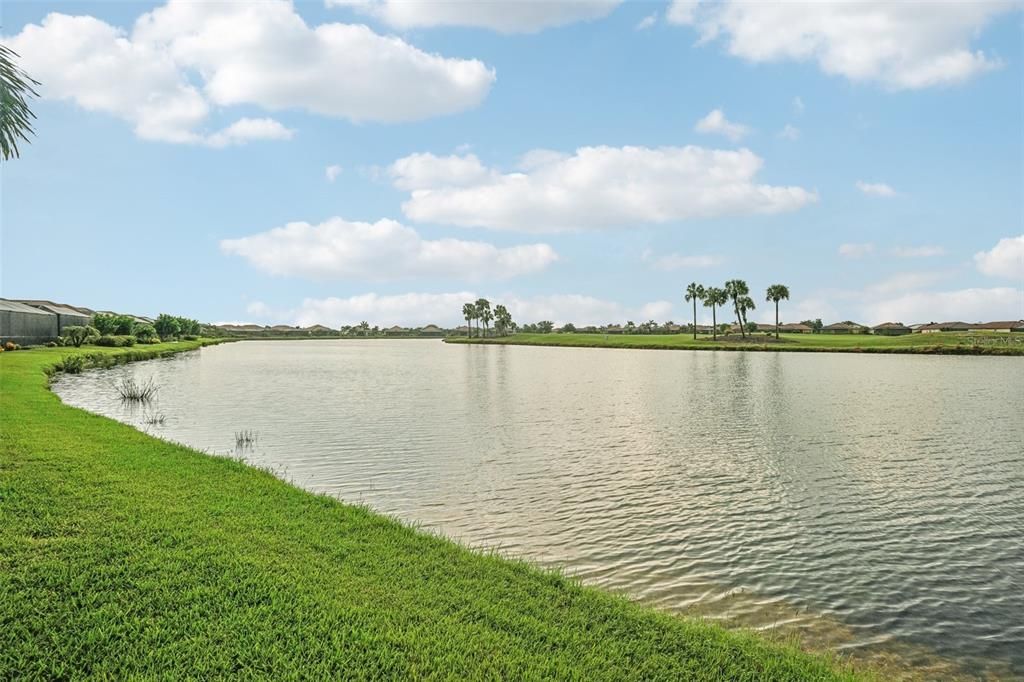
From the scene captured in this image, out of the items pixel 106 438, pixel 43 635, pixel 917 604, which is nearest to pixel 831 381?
pixel 917 604

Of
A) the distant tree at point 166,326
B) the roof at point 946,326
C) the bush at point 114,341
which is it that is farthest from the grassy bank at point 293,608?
the roof at point 946,326

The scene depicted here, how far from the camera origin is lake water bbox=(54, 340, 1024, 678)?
8.51 m

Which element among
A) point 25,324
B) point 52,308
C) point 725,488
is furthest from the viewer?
point 52,308

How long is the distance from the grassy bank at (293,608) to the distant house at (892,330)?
17335 cm

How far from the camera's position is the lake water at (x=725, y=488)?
8508 mm

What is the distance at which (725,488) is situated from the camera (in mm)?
14953

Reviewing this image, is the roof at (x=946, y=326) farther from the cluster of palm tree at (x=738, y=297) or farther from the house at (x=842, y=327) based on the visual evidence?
the cluster of palm tree at (x=738, y=297)

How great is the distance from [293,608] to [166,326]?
114 meters

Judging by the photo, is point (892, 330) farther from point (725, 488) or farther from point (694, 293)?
point (725, 488)

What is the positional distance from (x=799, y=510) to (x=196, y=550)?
11.6m

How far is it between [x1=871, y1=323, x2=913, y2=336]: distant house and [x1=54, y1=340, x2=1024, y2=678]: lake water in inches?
5678

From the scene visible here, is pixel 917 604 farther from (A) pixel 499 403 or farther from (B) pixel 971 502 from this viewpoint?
(A) pixel 499 403

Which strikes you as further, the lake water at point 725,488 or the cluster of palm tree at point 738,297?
the cluster of palm tree at point 738,297

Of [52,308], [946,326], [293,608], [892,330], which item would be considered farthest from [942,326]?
[293,608]
